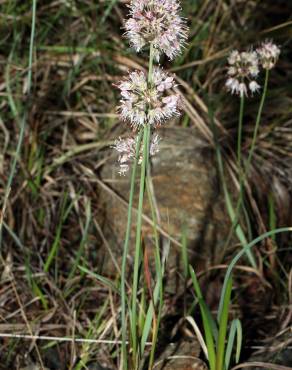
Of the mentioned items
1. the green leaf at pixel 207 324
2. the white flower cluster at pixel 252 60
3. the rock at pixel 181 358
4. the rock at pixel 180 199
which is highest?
the white flower cluster at pixel 252 60

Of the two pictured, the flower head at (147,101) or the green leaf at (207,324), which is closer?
the flower head at (147,101)

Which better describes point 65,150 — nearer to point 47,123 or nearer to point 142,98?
point 47,123

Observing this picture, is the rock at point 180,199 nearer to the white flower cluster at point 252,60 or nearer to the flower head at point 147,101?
the white flower cluster at point 252,60

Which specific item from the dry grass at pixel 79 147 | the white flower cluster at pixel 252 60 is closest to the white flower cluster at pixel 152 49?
the white flower cluster at pixel 252 60

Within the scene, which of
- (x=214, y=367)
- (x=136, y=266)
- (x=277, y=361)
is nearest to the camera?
(x=136, y=266)

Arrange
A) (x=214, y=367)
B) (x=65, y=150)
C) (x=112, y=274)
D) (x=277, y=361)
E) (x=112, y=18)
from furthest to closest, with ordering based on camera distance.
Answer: (x=112, y=18) → (x=65, y=150) → (x=112, y=274) → (x=277, y=361) → (x=214, y=367)

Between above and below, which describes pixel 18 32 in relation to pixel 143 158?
above

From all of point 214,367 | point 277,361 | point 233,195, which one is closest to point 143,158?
point 214,367
